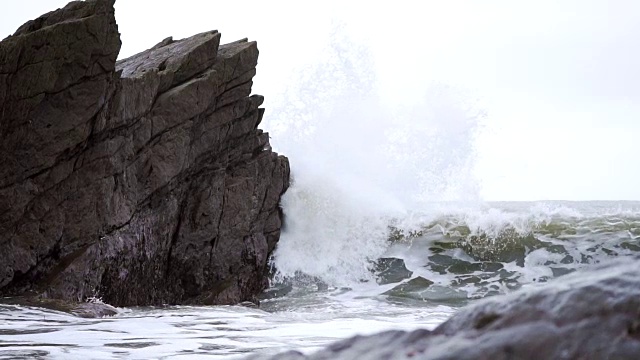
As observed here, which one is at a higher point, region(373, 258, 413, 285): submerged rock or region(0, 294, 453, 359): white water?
region(373, 258, 413, 285): submerged rock

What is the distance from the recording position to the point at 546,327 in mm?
1901

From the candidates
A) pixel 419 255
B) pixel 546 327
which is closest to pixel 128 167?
pixel 419 255

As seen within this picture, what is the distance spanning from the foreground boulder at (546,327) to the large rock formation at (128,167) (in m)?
7.07

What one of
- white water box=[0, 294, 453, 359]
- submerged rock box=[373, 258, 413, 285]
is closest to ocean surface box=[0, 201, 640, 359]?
submerged rock box=[373, 258, 413, 285]

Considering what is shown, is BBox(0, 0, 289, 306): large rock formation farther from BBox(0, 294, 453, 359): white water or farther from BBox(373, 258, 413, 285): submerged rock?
BBox(373, 258, 413, 285): submerged rock

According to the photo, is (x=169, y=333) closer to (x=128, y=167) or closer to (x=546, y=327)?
(x=128, y=167)

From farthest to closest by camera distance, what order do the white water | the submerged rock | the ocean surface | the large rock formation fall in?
the submerged rock, the ocean surface, the large rock formation, the white water

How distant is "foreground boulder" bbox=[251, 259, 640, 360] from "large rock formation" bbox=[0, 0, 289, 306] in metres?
7.07

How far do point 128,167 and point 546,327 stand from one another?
837cm

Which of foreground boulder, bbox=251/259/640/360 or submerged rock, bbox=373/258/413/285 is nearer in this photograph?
foreground boulder, bbox=251/259/640/360

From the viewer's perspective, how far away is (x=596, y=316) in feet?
6.26

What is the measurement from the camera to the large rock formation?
8.55m

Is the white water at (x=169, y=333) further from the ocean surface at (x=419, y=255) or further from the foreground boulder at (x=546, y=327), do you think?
the foreground boulder at (x=546, y=327)

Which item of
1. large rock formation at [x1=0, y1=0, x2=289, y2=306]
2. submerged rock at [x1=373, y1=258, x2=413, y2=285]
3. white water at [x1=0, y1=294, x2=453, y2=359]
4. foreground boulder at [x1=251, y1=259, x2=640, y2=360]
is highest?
large rock formation at [x1=0, y1=0, x2=289, y2=306]
